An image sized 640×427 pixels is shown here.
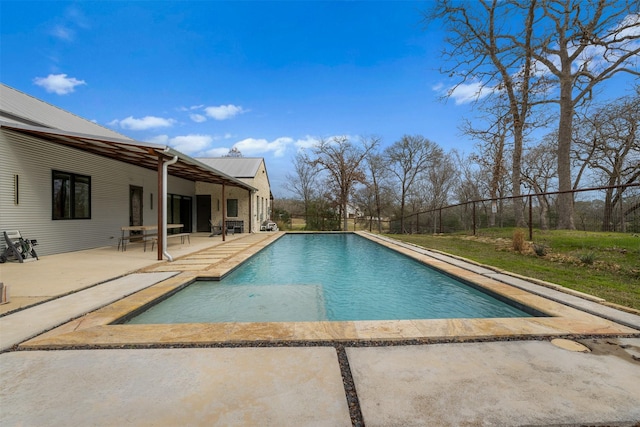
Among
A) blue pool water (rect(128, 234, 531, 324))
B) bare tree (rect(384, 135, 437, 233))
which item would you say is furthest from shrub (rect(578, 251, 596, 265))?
bare tree (rect(384, 135, 437, 233))

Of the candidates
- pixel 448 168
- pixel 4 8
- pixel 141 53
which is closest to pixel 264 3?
pixel 141 53

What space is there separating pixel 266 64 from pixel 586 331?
1566 cm

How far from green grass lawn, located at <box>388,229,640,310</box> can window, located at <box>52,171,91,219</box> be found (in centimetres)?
1011

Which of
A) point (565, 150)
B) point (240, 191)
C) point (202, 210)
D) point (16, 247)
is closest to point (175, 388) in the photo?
point (16, 247)

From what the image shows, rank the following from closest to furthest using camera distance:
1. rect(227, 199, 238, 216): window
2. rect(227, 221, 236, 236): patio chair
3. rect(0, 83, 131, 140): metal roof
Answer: rect(0, 83, 131, 140): metal roof, rect(227, 221, 236, 236): patio chair, rect(227, 199, 238, 216): window

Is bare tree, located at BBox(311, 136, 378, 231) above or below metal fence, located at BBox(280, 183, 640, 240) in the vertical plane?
above

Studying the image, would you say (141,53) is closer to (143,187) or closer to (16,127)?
(143,187)

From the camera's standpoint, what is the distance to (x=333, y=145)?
18.7 m

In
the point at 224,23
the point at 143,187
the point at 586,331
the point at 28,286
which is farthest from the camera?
the point at 224,23

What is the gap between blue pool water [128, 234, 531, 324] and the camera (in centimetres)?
359

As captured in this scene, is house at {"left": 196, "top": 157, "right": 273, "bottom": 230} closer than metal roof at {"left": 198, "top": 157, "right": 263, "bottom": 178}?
Yes

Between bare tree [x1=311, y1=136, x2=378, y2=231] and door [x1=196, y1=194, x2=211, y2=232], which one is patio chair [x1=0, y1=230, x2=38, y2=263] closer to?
door [x1=196, y1=194, x2=211, y2=232]

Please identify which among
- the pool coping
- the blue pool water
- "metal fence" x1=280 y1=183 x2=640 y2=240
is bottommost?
the blue pool water

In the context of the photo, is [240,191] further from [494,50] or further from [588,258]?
[588,258]
